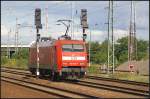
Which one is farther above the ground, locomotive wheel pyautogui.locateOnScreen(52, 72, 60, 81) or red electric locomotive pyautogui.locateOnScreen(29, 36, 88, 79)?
red electric locomotive pyautogui.locateOnScreen(29, 36, 88, 79)

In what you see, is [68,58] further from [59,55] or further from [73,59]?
[59,55]

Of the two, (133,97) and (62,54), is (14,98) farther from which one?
(62,54)

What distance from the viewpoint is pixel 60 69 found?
33.1m

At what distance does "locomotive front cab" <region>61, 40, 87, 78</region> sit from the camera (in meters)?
33.4

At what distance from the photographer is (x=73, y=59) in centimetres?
3359

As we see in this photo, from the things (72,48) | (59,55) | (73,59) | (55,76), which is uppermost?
(72,48)

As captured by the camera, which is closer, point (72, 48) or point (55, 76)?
point (72, 48)

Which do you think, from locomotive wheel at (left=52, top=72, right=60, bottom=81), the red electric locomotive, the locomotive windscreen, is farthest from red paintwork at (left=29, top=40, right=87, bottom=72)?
locomotive wheel at (left=52, top=72, right=60, bottom=81)

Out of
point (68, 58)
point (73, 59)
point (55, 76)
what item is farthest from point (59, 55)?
point (55, 76)

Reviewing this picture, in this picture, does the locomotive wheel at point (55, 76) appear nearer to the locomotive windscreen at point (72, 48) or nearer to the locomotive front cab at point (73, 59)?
the locomotive front cab at point (73, 59)

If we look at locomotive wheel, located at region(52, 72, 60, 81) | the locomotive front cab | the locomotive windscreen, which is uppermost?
the locomotive windscreen

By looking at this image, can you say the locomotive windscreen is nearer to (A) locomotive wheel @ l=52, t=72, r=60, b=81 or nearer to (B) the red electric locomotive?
(B) the red electric locomotive

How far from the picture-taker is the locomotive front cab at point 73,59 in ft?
109

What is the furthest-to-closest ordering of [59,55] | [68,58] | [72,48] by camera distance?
[72,48] → [68,58] → [59,55]
